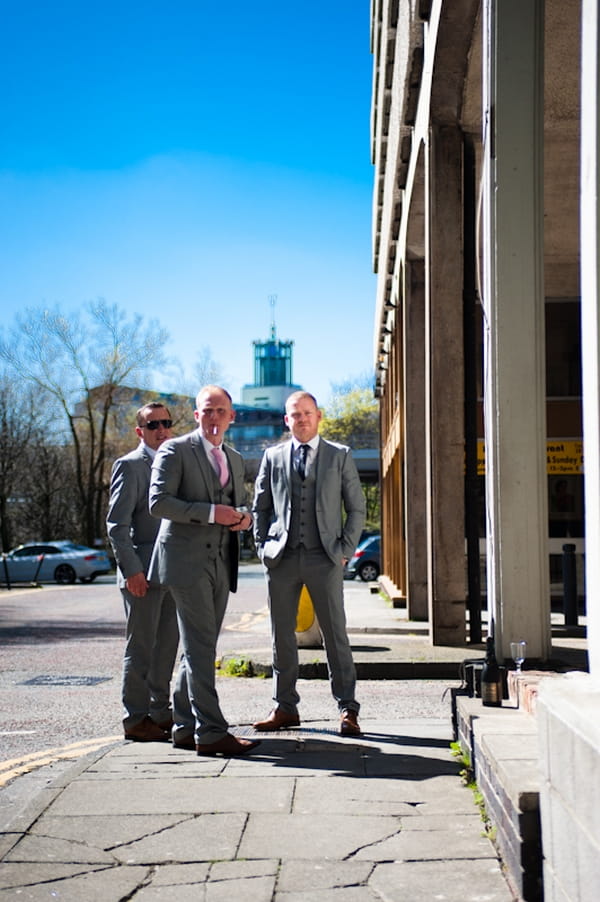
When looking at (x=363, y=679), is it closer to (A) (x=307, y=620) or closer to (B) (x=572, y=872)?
(A) (x=307, y=620)

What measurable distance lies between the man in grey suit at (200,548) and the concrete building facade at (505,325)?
1.62 metres

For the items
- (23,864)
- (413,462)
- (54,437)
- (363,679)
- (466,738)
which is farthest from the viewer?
(54,437)

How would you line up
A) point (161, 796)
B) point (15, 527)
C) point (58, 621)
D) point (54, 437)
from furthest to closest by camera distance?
1. point (15, 527)
2. point (54, 437)
3. point (58, 621)
4. point (161, 796)

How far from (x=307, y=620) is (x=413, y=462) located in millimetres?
5723

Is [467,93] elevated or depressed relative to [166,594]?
elevated

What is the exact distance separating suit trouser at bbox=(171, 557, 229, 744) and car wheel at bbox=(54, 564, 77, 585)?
31746 millimetres

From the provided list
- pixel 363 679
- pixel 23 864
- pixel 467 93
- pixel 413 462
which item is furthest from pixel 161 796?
pixel 413 462

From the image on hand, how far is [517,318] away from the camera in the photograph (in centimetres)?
662

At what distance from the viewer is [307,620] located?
10836 millimetres

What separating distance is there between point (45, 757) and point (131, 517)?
152cm

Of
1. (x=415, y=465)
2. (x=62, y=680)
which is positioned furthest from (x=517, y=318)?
(x=415, y=465)

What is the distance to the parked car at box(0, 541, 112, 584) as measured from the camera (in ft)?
121

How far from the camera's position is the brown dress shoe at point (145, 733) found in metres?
6.61

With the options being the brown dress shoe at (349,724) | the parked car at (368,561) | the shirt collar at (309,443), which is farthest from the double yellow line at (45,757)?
the parked car at (368,561)
